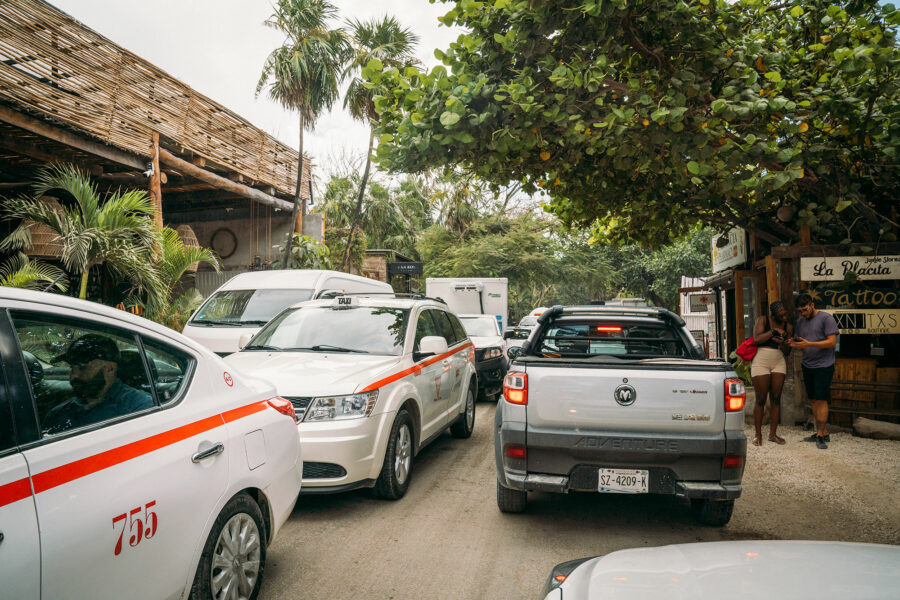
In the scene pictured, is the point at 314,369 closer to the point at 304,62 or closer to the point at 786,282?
the point at 786,282

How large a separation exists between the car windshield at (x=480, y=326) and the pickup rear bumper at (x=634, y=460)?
7630mm

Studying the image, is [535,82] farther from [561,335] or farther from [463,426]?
[463,426]

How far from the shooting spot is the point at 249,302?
9.74m

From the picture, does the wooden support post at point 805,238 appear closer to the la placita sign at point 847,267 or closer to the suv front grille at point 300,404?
the la placita sign at point 847,267

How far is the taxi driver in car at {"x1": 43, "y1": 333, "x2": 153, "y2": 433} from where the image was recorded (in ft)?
7.22

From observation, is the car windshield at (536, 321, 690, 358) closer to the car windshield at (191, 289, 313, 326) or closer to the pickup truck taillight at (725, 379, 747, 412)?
the pickup truck taillight at (725, 379, 747, 412)

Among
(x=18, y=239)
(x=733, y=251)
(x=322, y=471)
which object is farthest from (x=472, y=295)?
(x=322, y=471)

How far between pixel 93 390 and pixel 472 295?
51.7ft

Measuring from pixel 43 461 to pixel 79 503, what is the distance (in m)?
0.19

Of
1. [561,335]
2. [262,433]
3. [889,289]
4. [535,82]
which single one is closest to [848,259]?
[889,289]

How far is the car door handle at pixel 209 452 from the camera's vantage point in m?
2.63

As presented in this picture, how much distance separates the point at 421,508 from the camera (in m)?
5.09

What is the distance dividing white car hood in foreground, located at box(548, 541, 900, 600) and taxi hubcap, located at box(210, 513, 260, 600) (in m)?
1.65

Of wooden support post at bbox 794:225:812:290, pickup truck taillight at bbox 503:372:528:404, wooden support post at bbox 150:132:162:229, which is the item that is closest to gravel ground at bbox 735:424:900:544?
wooden support post at bbox 794:225:812:290
